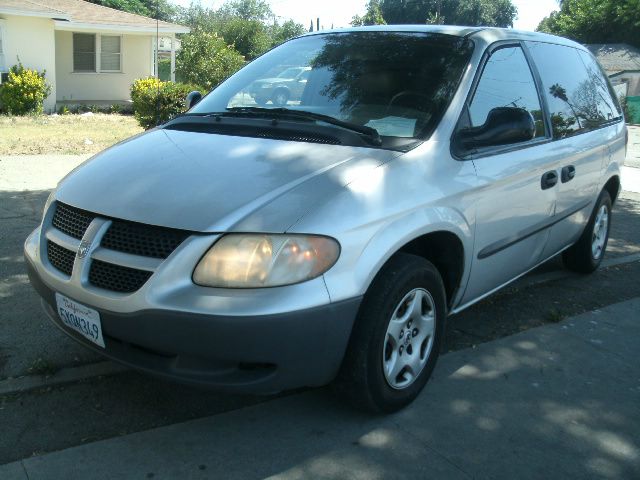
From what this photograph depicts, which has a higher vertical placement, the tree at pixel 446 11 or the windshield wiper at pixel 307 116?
the tree at pixel 446 11

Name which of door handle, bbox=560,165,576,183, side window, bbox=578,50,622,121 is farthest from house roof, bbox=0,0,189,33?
door handle, bbox=560,165,576,183

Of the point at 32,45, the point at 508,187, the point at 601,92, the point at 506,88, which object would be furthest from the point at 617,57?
the point at 508,187

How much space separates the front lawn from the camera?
11.9 meters

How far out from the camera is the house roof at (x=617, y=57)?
139 feet

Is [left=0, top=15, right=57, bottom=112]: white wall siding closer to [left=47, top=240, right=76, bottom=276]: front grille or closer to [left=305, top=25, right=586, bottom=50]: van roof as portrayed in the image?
[left=305, top=25, right=586, bottom=50]: van roof

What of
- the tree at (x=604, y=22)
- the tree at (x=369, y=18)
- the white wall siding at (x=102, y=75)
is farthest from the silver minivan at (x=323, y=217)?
the tree at (x=369, y=18)

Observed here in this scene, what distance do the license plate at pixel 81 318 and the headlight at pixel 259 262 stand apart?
1.92ft

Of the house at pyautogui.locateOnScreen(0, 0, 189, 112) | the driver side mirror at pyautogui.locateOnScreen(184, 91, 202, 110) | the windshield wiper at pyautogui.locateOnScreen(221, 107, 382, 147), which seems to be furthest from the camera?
the house at pyautogui.locateOnScreen(0, 0, 189, 112)

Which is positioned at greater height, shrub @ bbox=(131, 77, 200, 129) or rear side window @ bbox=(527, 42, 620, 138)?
rear side window @ bbox=(527, 42, 620, 138)

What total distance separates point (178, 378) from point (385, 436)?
1.03 metres

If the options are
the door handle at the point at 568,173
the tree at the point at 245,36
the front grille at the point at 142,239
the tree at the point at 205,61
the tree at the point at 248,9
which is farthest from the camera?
the tree at the point at 248,9

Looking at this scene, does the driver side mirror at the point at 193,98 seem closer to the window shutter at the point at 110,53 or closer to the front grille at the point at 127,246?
the front grille at the point at 127,246

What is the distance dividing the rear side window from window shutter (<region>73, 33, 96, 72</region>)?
19565mm

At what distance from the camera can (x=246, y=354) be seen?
106 inches
